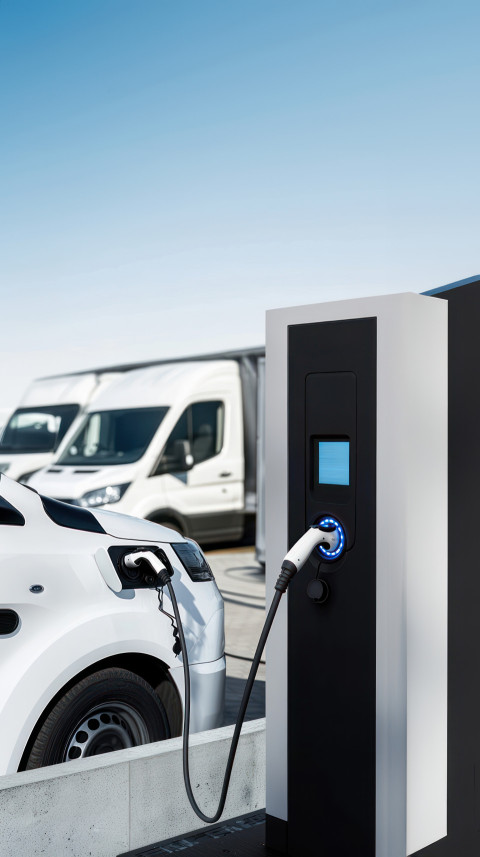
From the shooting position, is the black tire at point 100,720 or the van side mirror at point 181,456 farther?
the van side mirror at point 181,456

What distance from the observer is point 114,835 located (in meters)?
3.17

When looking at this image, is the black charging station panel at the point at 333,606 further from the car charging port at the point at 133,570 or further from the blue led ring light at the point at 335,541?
the car charging port at the point at 133,570

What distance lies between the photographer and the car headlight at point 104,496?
473 inches

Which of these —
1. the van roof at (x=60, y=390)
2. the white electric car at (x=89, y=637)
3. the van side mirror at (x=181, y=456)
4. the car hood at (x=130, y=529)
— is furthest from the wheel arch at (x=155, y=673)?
the van roof at (x=60, y=390)

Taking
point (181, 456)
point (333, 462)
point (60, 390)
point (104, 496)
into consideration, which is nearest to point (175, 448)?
point (181, 456)

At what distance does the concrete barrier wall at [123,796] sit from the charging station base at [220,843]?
0.08m

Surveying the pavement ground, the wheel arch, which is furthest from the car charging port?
the pavement ground

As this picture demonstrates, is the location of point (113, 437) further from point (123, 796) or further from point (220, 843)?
point (220, 843)

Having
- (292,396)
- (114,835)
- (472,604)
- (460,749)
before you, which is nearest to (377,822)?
(460,749)

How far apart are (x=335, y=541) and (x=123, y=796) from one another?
1.14 m

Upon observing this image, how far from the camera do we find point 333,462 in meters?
2.79

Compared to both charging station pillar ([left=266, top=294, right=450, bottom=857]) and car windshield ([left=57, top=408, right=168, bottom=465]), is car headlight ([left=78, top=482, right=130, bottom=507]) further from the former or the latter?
charging station pillar ([left=266, top=294, right=450, bottom=857])

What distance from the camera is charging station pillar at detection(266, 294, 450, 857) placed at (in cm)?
266

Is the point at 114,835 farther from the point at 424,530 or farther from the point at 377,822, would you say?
the point at 424,530
